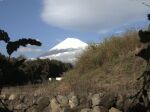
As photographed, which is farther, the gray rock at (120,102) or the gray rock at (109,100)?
the gray rock at (109,100)

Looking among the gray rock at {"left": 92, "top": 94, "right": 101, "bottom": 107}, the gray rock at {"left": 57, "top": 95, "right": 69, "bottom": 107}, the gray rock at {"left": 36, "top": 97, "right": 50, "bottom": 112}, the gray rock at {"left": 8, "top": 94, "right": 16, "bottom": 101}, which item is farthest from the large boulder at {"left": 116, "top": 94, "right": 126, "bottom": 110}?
the gray rock at {"left": 8, "top": 94, "right": 16, "bottom": 101}

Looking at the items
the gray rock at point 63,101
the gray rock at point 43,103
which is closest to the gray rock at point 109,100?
the gray rock at point 63,101

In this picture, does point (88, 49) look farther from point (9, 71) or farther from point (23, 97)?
point (9, 71)

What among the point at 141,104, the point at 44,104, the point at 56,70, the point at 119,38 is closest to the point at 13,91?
the point at 44,104

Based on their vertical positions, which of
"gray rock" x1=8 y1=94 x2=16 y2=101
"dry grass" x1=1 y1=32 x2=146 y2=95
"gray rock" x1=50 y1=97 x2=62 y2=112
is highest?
"dry grass" x1=1 y1=32 x2=146 y2=95

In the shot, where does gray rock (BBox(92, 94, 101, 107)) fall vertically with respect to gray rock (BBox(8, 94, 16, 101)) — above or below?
below

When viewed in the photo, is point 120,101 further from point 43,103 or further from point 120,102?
point 43,103

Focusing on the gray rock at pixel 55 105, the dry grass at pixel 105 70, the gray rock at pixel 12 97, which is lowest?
the gray rock at pixel 55 105

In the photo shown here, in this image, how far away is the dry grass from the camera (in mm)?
16969

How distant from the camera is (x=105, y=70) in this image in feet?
61.8

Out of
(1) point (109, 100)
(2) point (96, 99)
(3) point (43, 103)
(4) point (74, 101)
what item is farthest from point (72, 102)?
(1) point (109, 100)

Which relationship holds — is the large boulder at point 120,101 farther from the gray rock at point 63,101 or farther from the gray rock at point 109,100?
the gray rock at point 63,101

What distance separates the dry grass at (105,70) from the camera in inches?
668

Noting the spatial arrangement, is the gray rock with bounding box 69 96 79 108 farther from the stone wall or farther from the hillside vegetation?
the hillside vegetation
